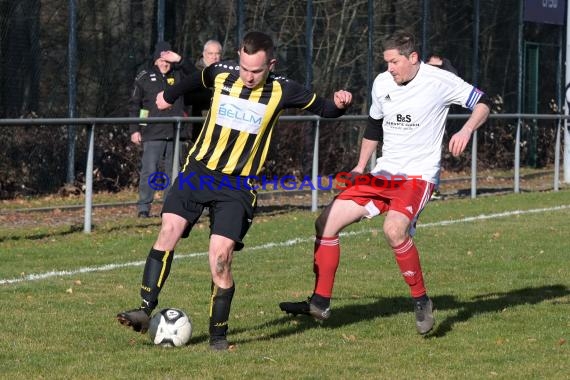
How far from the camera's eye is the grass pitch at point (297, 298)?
7023 mm

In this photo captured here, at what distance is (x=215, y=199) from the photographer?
7547 mm

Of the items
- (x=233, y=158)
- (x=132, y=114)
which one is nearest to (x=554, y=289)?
(x=233, y=158)

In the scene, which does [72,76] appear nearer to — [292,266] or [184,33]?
[184,33]

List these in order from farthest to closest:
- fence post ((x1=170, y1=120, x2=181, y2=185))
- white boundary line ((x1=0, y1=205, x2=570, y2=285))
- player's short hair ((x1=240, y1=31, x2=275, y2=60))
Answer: fence post ((x1=170, y1=120, x2=181, y2=185)), white boundary line ((x1=0, y1=205, x2=570, y2=285)), player's short hair ((x1=240, y1=31, x2=275, y2=60))

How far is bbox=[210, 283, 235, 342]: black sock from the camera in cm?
739

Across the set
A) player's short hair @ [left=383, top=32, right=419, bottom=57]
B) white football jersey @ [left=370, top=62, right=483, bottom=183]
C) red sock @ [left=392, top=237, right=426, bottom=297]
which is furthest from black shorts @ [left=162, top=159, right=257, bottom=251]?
player's short hair @ [left=383, top=32, right=419, bottom=57]

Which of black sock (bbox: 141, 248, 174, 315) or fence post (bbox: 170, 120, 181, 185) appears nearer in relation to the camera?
black sock (bbox: 141, 248, 174, 315)

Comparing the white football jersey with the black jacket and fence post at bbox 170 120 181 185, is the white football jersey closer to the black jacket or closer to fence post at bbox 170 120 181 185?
fence post at bbox 170 120 181 185

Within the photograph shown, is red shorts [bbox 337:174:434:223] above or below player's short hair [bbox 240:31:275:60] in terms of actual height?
below

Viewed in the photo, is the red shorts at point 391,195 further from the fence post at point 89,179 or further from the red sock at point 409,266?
the fence post at point 89,179

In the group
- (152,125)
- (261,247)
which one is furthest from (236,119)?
(152,125)

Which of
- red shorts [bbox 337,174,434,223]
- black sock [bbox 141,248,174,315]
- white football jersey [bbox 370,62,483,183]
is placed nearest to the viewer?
black sock [bbox 141,248,174,315]

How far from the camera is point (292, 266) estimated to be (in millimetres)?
11148

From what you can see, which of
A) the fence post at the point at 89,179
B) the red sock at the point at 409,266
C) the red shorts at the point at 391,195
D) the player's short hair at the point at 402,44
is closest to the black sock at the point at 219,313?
the red sock at the point at 409,266
